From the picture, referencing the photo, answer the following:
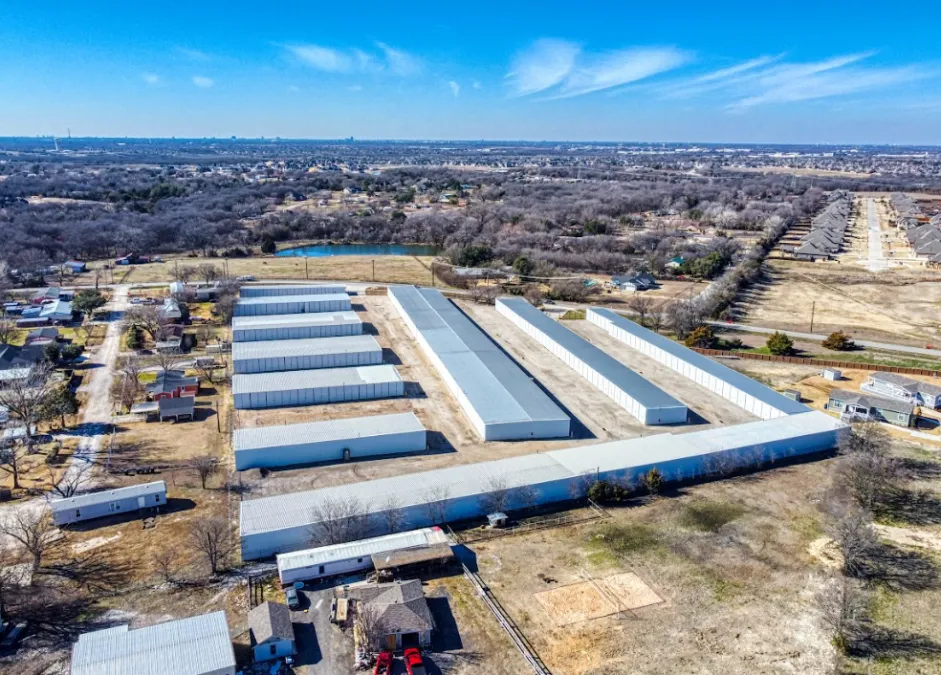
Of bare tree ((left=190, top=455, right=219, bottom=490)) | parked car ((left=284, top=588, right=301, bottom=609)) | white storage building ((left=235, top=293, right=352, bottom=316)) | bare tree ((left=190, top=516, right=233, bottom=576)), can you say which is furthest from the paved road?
parked car ((left=284, top=588, right=301, bottom=609))

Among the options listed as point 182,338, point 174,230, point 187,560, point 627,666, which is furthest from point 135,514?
point 174,230

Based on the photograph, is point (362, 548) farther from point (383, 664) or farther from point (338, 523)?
point (383, 664)

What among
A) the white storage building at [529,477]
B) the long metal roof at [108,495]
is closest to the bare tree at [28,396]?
the long metal roof at [108,495]

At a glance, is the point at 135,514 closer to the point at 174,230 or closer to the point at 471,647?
the point at 471,647

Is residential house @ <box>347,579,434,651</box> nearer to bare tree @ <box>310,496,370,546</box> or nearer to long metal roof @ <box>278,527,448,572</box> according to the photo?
long metal roof @ <box>278,527,448,572</box>

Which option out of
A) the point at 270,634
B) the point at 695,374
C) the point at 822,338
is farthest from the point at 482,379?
the point at 822,338

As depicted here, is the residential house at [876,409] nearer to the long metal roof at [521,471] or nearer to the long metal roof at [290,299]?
the long metal roof at [521,471]
